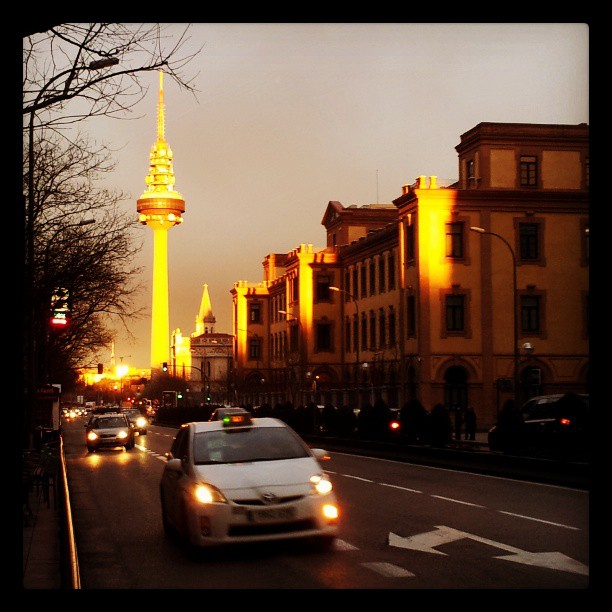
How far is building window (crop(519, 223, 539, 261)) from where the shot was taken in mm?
69438

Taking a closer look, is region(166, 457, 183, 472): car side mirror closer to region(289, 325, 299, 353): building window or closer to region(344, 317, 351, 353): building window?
region(344, 317, 351, 353): building window

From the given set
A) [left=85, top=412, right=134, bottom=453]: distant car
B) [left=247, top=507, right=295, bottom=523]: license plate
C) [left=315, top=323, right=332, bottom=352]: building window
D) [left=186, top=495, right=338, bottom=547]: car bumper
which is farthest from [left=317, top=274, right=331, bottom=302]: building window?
[left=247, top=507, right=295, bottom=523]: license plate

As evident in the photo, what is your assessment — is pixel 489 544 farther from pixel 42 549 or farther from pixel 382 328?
pixel 382 328

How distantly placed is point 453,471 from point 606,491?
73.0 feet

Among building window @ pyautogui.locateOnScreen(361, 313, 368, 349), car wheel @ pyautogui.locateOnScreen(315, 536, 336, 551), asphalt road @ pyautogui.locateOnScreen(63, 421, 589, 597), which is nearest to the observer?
asphalt road @ pyautogui.locateOnScreen(63, 421, 589, 597)

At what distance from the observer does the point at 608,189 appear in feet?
24.8

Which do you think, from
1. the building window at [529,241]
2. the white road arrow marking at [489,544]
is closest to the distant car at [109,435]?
the building window at [529,241]

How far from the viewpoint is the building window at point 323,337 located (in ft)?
319

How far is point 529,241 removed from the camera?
69.8 meters

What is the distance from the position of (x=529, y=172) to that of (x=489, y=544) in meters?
57.4

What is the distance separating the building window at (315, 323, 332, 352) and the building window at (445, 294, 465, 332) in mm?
28744

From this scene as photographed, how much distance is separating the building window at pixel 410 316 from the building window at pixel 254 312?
50462mm

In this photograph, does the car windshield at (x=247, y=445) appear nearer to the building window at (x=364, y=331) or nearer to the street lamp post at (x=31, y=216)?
the street lamp post at (x=31, y=216)

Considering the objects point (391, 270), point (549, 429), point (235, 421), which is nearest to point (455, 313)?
point (391, 270)
